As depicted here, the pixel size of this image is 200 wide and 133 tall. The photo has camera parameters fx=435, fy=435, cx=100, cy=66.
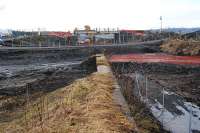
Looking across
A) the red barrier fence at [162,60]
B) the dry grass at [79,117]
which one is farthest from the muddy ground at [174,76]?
the dry grass at [79,117]

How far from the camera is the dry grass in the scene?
996 centimetres

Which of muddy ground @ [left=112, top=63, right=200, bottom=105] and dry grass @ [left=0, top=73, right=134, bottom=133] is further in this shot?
muddy ground @ [left=112, top=63, right=200, bottom=105]

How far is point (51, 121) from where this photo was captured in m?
11.1

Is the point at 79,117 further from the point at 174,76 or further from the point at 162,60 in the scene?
the point at 162,60

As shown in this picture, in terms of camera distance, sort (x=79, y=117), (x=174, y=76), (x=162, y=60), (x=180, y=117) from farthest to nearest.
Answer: (x=162, y=60) < (x=174, y=76) < (x=180, y=117) < (x=79, y=117)

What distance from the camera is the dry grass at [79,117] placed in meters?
9.96

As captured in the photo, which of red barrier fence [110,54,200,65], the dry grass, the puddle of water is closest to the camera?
the dry grass

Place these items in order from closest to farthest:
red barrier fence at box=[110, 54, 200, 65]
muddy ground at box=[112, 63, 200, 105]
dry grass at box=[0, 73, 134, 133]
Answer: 1. dry grass at box=[0, 73, 134, 133]
2. muddy ground at box=[112, 63, 200, 105]
3. red barrier fence at box=[110, 54, 200, 65]

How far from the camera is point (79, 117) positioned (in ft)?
36.0

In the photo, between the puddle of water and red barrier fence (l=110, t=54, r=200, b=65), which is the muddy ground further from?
red barrier fence (l=110, t=54, r=200, b=65)

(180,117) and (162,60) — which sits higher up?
(162,60)

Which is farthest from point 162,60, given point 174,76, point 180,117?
point 180,117

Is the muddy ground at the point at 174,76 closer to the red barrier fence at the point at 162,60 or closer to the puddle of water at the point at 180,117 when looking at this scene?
the puddle of water at the point at 180,117

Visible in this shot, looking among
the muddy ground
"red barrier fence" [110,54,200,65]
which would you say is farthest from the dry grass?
"red barrier fence" [110,54,200,65]
